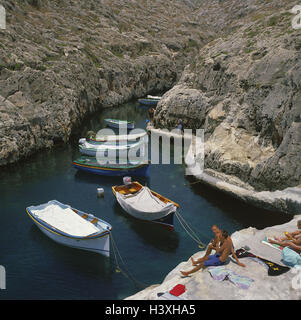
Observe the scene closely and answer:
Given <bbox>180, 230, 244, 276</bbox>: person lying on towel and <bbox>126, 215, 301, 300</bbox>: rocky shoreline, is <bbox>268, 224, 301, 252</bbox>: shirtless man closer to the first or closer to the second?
<bbox>126, 215, 301, 300</bbox>: rocky shoreline

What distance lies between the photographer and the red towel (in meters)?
14.2

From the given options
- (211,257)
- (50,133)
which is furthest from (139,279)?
(50,133)

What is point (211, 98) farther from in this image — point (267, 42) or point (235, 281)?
point (235, 281)

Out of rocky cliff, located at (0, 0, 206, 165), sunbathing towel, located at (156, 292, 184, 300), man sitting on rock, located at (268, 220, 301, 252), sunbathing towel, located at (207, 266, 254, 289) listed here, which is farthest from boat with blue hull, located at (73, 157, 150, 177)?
sunbathing towel, located at (156, 292, 184, 300)

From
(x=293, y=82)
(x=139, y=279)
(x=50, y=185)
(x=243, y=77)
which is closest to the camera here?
(x=139, y=279)

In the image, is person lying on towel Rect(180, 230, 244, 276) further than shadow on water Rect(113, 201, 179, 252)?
No

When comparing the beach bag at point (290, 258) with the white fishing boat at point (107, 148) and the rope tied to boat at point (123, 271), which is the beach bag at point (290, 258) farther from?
the white fishing boat at point (107, 148)

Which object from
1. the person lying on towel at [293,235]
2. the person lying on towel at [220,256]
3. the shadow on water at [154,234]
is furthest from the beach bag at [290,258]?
the shadow on water at [154,234]

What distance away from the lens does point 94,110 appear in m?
68.6

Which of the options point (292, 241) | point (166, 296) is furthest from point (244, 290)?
point (292, 241)

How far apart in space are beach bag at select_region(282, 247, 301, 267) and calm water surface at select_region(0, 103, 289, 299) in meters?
7.66

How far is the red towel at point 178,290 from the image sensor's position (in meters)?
14.2

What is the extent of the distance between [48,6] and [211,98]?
198 ft

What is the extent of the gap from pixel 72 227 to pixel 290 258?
1463 cm
